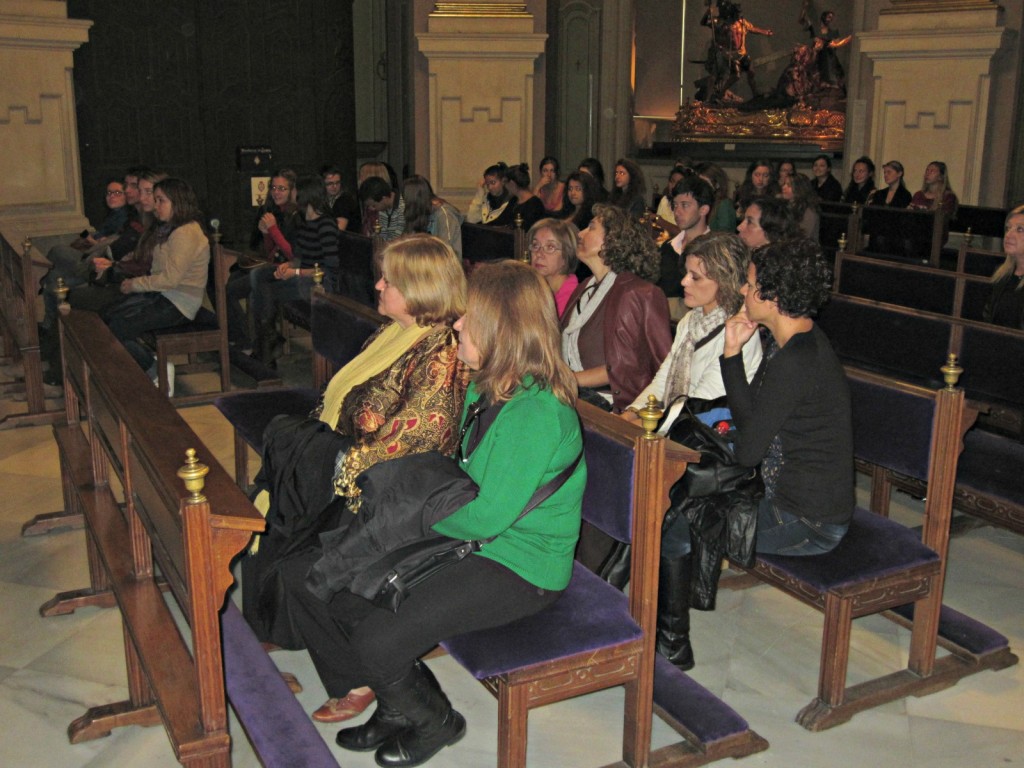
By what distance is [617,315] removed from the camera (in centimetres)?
431

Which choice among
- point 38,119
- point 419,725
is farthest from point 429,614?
point 38,119

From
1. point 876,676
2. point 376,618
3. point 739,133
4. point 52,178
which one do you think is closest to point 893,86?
point 739,133

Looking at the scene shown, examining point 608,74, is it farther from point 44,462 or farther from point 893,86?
point 44,462

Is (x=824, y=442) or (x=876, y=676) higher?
(x=824, y=442)

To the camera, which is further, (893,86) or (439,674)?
(893,86)

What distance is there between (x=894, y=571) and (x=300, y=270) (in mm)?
5248

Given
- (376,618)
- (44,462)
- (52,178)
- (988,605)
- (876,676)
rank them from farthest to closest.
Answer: (52,178) → (44,462) → (988,605) → (876,676) → (376,618)

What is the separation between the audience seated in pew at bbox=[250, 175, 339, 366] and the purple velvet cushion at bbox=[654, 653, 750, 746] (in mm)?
4785

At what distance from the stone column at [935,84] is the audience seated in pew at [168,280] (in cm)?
754

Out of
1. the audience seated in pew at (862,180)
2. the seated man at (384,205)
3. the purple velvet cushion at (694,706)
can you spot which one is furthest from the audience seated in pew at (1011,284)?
the audience seated in pew at (862,180)

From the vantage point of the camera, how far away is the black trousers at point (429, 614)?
2.84 metres

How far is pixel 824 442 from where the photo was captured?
333 cm

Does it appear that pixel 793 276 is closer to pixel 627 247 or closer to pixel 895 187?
pixel 627 247

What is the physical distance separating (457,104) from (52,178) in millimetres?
4070
